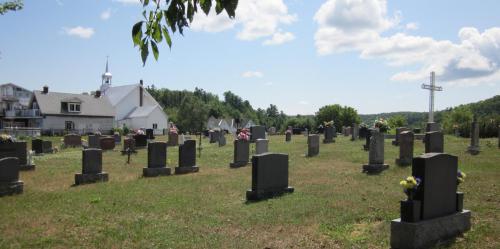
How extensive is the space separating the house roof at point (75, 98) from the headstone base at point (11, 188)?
164 ft

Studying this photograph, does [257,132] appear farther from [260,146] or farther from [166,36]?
[166,36]

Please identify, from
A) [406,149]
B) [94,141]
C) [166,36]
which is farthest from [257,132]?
[166,36]

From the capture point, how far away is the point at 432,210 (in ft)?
23.8

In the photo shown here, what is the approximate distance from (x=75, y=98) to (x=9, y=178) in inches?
2059

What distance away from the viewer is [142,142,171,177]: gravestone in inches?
685

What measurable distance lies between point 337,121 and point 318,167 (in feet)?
249

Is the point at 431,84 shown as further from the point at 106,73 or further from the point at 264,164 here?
the point at 106,73

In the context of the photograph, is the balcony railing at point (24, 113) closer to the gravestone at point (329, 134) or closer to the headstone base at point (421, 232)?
the gravestone at point (329, 134)

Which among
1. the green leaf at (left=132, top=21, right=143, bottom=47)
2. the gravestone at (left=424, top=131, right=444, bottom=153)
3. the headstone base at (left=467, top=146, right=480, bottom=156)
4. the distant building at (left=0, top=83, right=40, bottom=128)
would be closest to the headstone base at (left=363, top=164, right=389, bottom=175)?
the gravestone at (left=424, top=131, right=444, bottom=153)

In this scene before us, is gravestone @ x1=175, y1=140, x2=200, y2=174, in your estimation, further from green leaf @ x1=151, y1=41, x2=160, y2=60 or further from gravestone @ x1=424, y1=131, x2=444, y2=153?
green leaf @ x1=151, y1=41, x2=160, y2=60

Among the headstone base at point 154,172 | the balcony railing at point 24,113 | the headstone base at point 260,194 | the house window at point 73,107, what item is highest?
the house window at point 73,107

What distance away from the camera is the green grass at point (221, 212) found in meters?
7.82

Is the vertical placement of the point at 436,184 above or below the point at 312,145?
above

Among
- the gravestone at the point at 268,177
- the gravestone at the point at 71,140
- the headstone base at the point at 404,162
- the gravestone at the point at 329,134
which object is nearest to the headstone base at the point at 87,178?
the gravestone at the point at 268,177
